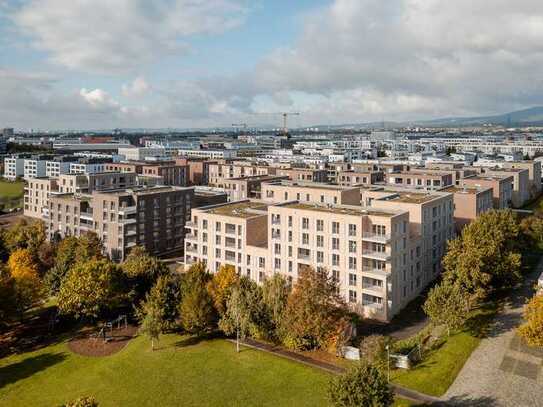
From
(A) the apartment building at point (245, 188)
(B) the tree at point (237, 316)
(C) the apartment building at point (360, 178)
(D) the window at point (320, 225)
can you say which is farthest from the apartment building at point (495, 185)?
(B) the tree at point (237, 316)

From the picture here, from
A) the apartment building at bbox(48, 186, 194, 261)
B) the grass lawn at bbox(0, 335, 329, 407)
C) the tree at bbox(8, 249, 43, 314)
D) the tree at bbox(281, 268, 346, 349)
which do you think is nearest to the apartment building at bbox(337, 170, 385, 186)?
the apartment building at bbox(48, 186, 194, 261)

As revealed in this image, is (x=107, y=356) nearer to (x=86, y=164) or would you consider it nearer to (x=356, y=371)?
(x=356, y=371)

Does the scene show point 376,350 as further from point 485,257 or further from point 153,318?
point 153,318

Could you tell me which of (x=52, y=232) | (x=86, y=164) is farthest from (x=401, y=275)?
(x=86, y=164)

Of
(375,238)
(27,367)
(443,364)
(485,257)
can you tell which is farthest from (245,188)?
(443,364)

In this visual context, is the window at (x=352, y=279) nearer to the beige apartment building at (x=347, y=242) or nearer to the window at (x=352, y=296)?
the beige apartment building at (x=347, y=242)

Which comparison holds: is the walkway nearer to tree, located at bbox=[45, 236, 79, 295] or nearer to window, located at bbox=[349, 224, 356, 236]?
window, located at bbox=[349, 224, 356, 236]
